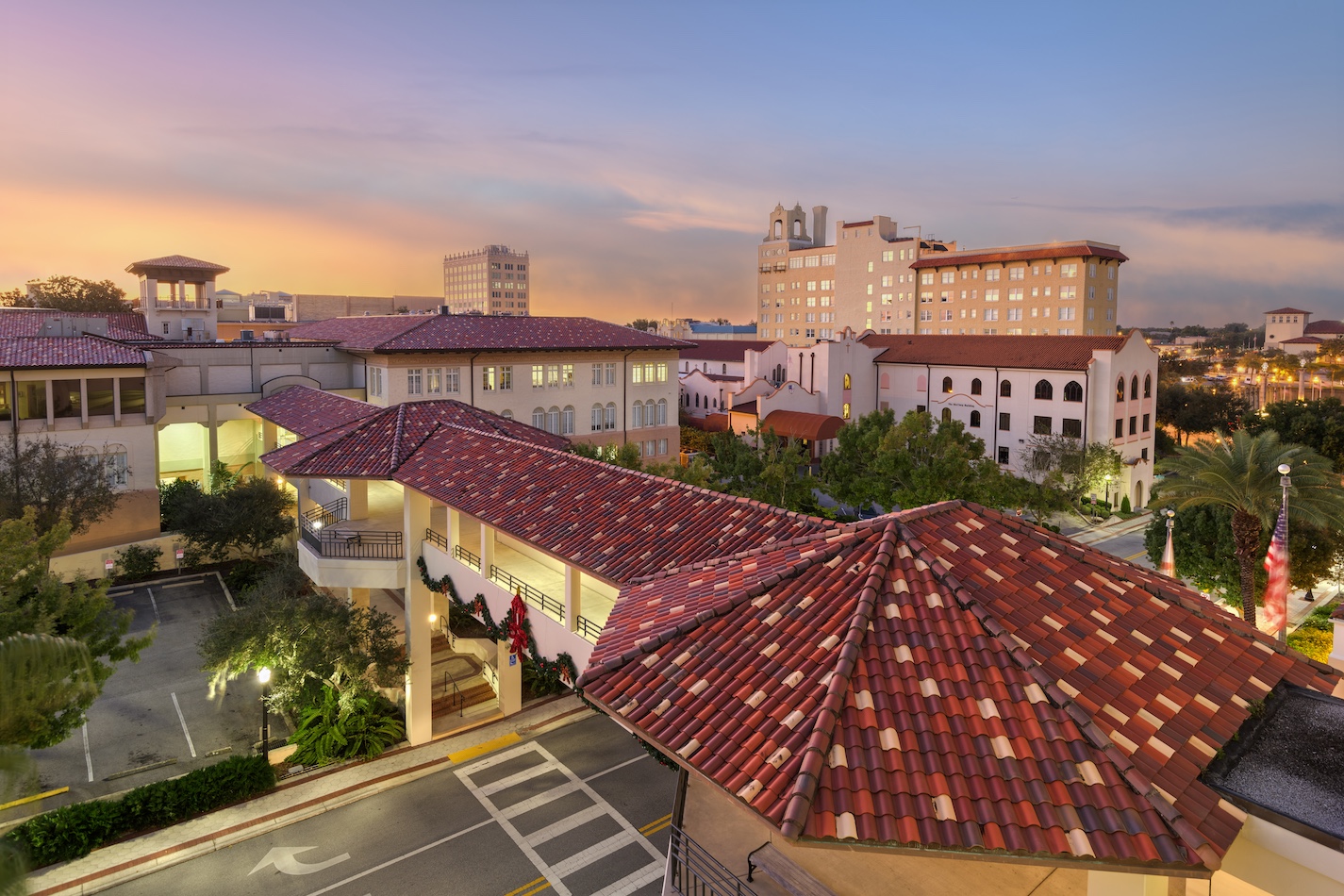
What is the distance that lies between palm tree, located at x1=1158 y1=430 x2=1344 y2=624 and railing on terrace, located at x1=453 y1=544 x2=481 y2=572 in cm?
2467

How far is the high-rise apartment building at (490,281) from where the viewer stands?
183750mm

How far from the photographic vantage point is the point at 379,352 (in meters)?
44.9

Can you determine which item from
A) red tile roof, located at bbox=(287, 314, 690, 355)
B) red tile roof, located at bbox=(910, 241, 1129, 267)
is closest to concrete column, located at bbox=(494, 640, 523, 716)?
red tile roof, located at bbox=(287, 314, 690, 355)

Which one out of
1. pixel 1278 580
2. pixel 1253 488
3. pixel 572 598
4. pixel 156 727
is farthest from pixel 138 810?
pixel 1253 488

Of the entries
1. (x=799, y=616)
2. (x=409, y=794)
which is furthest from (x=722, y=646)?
(x=409, y=794)

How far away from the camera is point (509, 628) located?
18.2 m

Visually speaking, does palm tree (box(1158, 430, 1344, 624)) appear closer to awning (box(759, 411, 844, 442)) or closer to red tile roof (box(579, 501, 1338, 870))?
red tile roof (box(579, 501, 1338, 870))

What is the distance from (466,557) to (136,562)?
90.0 ft

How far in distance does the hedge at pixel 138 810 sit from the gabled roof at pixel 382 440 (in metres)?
8.46

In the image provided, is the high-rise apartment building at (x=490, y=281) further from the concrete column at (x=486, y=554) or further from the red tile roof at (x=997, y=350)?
the concrete column at (x=486, y=554)

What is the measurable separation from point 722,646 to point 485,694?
21.0 meters

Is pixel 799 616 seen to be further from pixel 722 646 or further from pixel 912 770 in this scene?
pixel 912 770

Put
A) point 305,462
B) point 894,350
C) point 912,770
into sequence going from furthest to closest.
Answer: point 894,350
point 305,462
point 912,770

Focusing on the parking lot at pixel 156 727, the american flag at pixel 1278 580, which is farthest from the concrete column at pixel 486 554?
the american flag at pixel 1278 580
